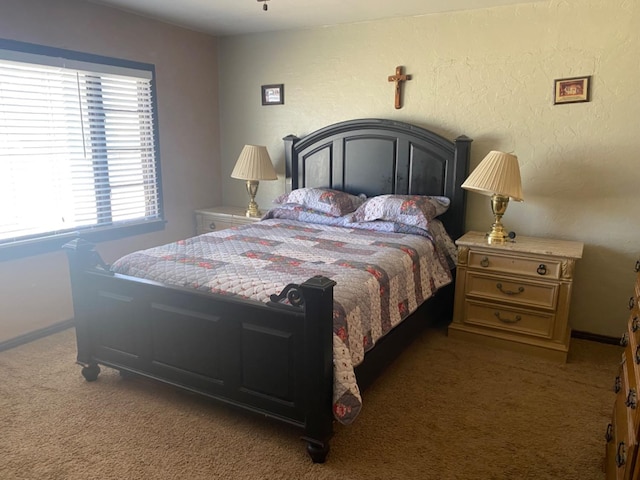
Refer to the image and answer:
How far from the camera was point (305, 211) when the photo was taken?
12.4 feet

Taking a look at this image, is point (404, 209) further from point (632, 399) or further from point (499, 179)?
point (632, 399)

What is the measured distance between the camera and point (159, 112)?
13.3 feet

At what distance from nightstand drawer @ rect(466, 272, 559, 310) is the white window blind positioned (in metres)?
2.68

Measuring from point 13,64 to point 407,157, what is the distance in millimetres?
2682

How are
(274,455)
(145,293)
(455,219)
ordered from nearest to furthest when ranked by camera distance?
(274,455), (145,293), (455,219)

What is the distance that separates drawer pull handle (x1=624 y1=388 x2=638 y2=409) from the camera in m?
1.43

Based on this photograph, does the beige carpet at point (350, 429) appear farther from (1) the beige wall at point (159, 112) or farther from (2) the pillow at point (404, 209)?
(2) the pillow at point (404, 209)

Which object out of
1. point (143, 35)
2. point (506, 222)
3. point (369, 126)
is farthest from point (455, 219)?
point (143, 35)

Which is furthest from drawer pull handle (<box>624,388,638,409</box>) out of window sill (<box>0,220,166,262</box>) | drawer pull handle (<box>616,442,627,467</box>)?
window sill (<box>0,220,166,262</box>)

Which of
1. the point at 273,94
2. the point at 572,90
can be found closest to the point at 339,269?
the point at 572,90

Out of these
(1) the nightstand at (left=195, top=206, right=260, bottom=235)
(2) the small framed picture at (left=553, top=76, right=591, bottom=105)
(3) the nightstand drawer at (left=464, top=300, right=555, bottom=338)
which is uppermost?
(2) the small framed picture at (left=553, top=76, right=591, bottom=105)

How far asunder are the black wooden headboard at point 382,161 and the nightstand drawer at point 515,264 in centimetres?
43

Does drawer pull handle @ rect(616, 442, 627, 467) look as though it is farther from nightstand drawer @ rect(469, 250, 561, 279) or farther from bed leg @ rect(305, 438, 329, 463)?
nightstand drawer @ rect(469, 250, 561, 279)

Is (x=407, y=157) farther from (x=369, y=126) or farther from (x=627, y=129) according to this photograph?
(x=627, y=129)
